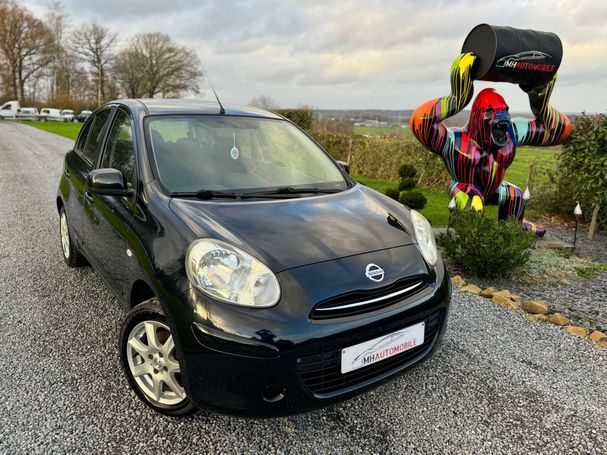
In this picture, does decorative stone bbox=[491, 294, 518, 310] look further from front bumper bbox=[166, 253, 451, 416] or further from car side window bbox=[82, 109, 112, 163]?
car side window bbox=[82, 109, 112, 163]

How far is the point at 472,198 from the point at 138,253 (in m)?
4.59

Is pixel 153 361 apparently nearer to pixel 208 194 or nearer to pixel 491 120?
pixel 208 194

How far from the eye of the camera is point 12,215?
22.5 feet

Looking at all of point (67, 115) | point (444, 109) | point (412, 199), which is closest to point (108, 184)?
point (444, 109)

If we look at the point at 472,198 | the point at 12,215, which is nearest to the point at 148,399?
the point at 472,198

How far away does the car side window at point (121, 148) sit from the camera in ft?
9.56

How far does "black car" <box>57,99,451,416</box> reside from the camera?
2006 millimetres

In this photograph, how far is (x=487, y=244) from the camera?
4621 millimetres

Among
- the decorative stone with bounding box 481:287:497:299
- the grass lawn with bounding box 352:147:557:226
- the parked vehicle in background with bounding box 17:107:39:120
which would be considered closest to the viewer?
the decorative stone with bounding box 481:287:497:299

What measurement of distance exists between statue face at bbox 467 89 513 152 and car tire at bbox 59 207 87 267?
4.83 metres

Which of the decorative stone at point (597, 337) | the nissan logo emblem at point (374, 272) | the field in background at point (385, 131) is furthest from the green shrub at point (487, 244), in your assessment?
the field in background at point (385, 131)

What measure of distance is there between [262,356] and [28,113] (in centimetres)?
5179

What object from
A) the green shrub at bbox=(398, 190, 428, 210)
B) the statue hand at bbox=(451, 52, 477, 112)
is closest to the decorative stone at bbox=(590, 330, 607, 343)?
the statue hand at bbox=(451, 52, 477, 112)

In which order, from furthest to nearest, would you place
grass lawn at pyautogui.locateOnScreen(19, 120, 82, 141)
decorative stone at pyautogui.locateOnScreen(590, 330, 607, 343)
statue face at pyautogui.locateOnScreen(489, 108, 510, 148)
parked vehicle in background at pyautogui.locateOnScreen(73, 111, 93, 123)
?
parked vehicle in background at pyautogui.locateOnScreen(73, 111, 93, 123), grass lawn at pyautogui.locateOnScreen(19, 120, 82, 141), statue face at pyautogui.locateOnScreen(489, 108, 510, 148), decorative stone at pyautogui.locateOnScreen(590, 330, 607, 343)
